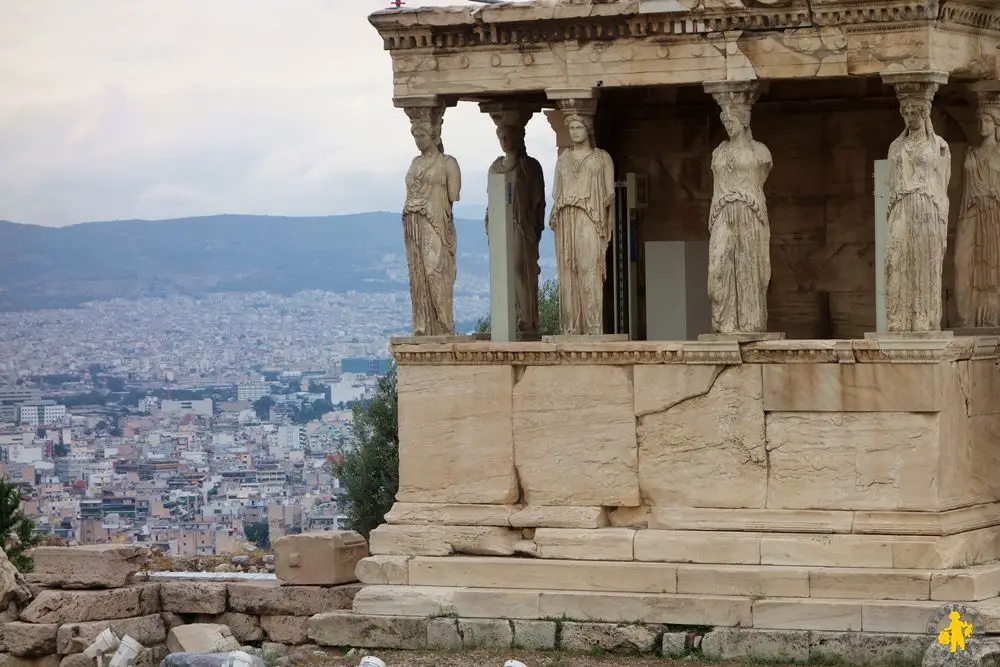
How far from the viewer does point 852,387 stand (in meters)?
17.2

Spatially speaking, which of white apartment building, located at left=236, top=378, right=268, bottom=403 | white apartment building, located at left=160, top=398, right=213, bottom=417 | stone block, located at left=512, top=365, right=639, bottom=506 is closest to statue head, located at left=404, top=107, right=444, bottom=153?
stone block, located at left=512, top=365, right=639, bottom=506

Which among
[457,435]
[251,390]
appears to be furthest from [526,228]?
[251,390]

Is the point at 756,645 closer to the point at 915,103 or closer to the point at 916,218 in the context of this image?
the point at 916,218

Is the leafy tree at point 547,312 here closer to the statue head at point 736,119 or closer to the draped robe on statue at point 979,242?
the draped robe on statue at point 979,242

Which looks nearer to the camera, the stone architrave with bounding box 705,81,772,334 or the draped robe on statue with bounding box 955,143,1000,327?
the stone architrave with bounding box 705,81,772,334

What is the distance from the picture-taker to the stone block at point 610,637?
17234 millimetres

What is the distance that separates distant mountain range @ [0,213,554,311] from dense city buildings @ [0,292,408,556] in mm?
428

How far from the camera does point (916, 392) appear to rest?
17016mm

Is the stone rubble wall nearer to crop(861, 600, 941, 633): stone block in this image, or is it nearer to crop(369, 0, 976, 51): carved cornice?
crop(369, 0, 976, 51): carved cornice

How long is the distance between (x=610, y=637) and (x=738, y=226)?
3074mm

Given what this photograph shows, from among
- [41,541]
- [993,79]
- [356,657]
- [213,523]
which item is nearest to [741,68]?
[993,79]

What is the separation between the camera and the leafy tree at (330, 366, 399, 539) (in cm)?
3328

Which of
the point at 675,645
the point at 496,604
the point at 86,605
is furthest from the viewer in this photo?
the point at 86,605

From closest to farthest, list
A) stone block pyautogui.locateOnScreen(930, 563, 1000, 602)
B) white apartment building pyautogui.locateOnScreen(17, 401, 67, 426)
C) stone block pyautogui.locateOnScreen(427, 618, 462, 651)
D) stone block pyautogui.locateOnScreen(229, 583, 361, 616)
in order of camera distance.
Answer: stone block pyautogui.locateOnScreen(930, 563, 1000, 602) < stone block pyautogui.locateOnScreen(427, 618, 462, 651) < stone block pyautogui.locateOnScreen(229, 583, 361, 616) < white apartment building pyautogui.locateOnScreen(17, 401, 67, 426)
